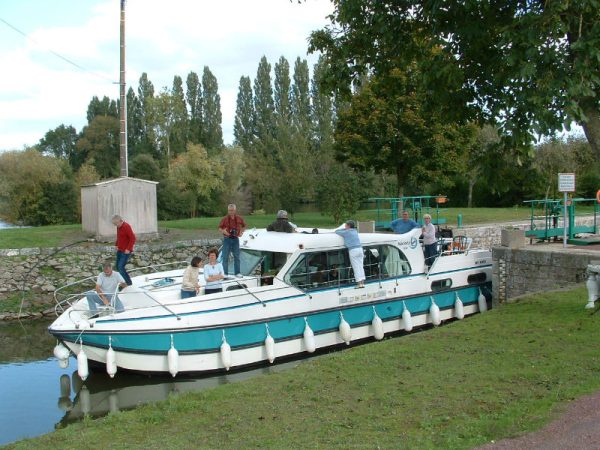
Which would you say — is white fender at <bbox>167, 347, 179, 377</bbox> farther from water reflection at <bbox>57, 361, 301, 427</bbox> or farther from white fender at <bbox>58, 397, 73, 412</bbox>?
white fender at <bbox>58, 397, 73, 412</bbox>

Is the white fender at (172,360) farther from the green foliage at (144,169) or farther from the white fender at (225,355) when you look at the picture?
the green foliage at (144,169)

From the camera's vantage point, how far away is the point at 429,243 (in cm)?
1608

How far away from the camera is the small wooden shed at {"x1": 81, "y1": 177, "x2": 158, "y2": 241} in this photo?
21703mm

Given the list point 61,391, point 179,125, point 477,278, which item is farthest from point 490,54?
point 179,125

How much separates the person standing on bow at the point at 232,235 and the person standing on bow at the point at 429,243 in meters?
5.06

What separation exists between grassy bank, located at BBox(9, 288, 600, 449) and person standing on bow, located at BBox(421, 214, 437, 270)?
5644mm

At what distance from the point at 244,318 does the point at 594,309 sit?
6614 mm

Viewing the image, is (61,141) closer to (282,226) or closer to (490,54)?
(282,226)

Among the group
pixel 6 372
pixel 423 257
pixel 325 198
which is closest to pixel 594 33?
pixel 423 257

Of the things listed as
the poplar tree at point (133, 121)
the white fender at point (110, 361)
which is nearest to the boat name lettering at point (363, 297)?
the white fender at point (110, 361)

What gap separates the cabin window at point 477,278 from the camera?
16609mm

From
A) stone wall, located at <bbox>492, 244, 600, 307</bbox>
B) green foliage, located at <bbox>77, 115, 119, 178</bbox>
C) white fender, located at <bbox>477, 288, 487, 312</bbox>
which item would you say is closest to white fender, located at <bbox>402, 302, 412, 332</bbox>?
white fender, located at <bbox>477, 288, 487, 312</bbox>

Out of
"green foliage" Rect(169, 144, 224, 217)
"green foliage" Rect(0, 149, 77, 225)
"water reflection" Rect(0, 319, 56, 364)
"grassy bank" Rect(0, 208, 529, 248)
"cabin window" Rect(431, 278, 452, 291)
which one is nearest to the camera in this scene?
"water reflection" Rect(0, 319, 56, 364)

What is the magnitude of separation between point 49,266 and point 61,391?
9.30 meters
